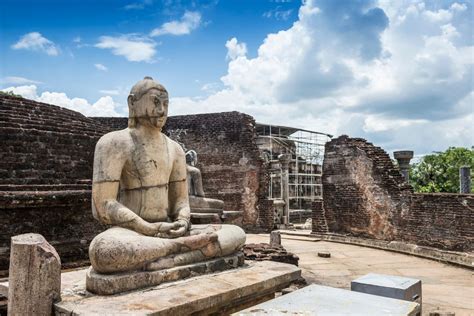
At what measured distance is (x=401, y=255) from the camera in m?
9.23

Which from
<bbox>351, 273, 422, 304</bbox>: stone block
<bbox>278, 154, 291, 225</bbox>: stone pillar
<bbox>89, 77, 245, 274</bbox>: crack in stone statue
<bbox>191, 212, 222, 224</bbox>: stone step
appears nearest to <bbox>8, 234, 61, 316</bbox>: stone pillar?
<bbox>89, 77, 245, 274</bbox>: crack in stone statue

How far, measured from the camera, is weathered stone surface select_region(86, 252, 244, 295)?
3.10 meters

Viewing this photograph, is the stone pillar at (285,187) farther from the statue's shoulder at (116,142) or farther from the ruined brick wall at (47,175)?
the statue's shoulder at (116,142)

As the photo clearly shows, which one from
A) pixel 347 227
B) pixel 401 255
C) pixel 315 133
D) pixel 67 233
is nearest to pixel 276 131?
pixel 315 133

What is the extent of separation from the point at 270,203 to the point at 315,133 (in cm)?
876

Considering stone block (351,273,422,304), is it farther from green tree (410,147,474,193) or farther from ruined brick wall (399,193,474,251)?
green tree (410,147,474,193)

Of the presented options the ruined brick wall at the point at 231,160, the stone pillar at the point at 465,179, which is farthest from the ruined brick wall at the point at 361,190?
the stone pillar at the point at 465,179

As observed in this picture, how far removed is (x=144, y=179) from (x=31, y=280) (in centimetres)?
129

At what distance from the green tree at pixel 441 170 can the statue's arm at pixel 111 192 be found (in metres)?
21.1

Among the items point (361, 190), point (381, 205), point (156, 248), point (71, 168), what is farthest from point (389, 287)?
point (71, 168)

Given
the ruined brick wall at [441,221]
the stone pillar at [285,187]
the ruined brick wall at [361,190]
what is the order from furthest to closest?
the stone pillar at [285,187]
the ruined brick wall at [361,190]
the ruined brick wall at [441,221]

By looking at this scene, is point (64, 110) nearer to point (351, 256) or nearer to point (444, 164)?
point (351, 256)

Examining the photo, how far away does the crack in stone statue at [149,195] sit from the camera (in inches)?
138

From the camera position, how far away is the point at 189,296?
3.08 metres
